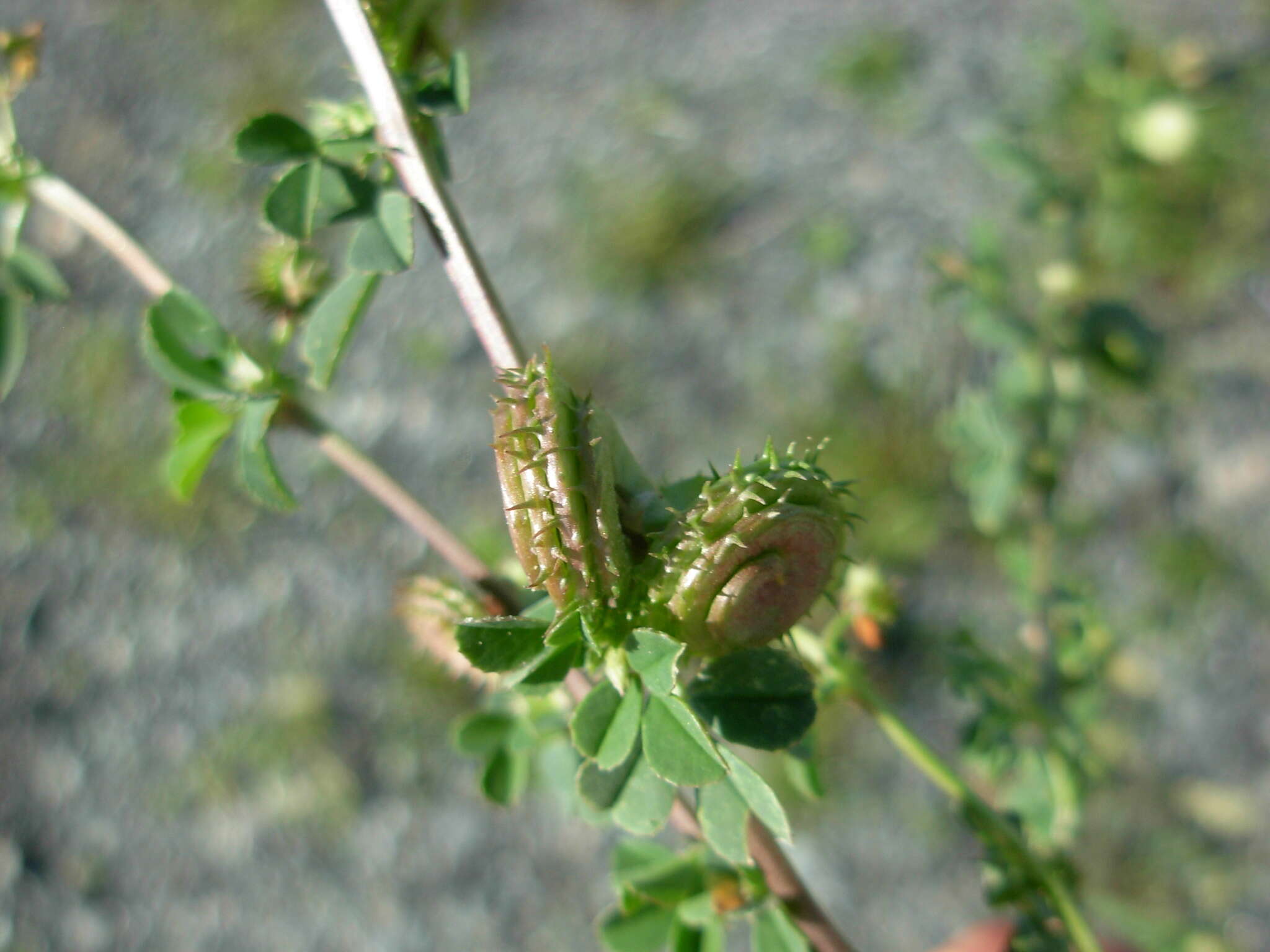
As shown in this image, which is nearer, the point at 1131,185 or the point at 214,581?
the point at 1131,185

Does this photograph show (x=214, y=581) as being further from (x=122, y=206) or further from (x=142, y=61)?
(x=142, y=61)

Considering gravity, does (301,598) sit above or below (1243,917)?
above

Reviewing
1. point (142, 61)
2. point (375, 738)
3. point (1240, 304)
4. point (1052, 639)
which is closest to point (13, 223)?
point (1052, 639)

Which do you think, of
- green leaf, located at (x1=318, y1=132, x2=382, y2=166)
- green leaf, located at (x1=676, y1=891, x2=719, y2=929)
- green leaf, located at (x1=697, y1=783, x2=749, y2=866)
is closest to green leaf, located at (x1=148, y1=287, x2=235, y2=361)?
green leaf, located at (x1=318, y1=132, x2=382, y2=166)

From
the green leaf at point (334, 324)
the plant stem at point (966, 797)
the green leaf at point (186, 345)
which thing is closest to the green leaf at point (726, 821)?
the plant stem at point (966, 797)

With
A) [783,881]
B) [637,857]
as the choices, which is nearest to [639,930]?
[637,857]

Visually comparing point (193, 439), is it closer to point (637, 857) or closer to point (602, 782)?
point (602, 782)
